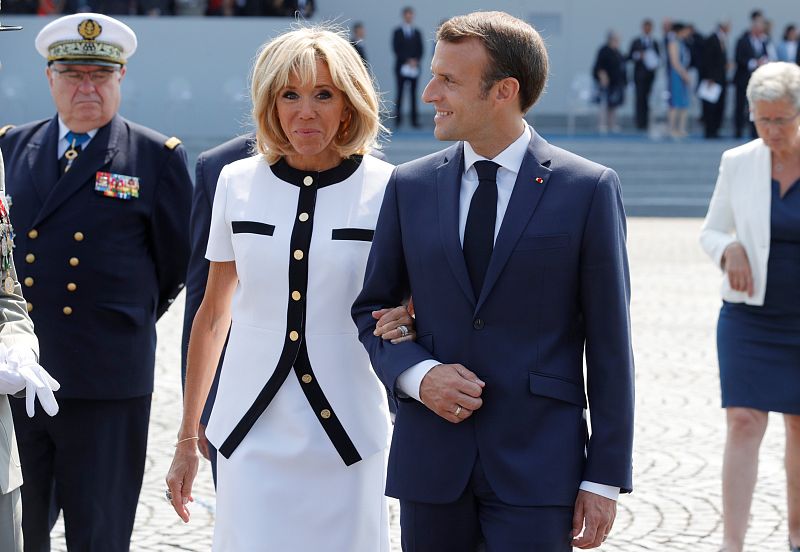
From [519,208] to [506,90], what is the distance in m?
0.28

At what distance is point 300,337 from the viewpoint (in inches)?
130

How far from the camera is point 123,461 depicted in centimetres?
425

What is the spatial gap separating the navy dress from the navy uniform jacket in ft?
7.22

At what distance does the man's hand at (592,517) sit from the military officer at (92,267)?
1.85m

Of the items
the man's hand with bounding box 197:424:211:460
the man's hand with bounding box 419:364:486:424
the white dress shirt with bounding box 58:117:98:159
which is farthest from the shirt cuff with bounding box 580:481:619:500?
the white dress shirt with bounding box 58:117:98:159

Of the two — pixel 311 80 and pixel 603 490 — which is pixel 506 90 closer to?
pixel 311 80

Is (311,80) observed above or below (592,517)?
above

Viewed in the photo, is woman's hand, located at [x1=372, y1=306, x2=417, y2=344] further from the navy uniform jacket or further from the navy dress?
the navy dress

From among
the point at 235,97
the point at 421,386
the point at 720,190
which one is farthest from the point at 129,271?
the point at 235,97

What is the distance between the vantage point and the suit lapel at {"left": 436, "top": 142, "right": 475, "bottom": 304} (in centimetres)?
292

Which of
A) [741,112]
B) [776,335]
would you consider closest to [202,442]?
[776,335]

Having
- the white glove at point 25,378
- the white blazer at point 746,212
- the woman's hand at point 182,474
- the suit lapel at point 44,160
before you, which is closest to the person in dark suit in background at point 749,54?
the white blazer at point 746,212

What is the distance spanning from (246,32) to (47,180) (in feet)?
73.8

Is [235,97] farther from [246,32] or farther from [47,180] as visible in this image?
[47,180]
